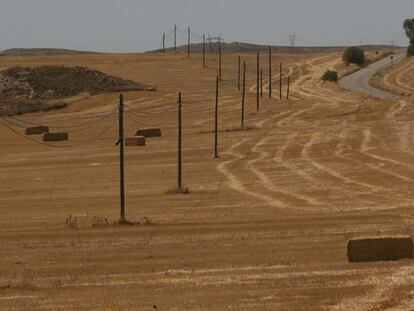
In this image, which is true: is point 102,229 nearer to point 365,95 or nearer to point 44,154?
point 44,154

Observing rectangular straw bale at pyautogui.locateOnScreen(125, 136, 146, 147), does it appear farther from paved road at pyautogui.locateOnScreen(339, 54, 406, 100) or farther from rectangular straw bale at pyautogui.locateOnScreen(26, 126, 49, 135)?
paved road at pyautogui.locateOnScreen(339, 54, 406, 100)

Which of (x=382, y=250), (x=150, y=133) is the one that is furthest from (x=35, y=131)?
(x=382, y=250)

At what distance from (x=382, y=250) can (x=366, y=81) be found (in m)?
111

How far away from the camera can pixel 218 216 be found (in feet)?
92.3

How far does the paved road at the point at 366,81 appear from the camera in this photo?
105675 mm

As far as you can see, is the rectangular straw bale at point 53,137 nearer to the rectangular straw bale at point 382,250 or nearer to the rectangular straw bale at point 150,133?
the rectangular straw bale at point 150,133

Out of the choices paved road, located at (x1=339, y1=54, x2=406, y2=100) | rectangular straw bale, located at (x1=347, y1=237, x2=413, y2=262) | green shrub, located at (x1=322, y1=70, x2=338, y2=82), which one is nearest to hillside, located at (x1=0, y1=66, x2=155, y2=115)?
paved road, located at (x1=339, y1=54, x2=406, y2=100)

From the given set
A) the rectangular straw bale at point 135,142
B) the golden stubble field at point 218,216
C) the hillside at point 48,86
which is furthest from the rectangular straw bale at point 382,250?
the hillside at point 48,86

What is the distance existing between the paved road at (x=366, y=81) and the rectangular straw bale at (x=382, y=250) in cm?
8006

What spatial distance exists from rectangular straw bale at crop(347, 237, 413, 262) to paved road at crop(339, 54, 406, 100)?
8006 centimetres

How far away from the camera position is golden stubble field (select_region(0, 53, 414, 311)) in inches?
655

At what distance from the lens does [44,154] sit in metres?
58.0

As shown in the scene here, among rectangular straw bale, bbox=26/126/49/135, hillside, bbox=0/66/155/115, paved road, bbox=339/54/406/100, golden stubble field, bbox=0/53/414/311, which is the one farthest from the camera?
paved road, bbox=339/54/406/100

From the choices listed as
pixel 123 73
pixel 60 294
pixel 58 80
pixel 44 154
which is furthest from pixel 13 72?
pixel 60 294
